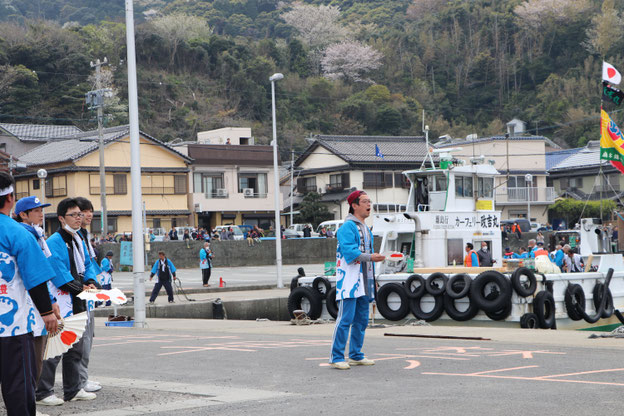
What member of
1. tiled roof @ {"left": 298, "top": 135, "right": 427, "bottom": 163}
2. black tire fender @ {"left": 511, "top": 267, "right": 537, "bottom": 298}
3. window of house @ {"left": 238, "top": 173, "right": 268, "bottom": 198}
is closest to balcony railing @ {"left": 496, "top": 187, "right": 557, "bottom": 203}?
tiled roof @ {"left": 298, "top": 135, "right": 427, "bottom": 163}

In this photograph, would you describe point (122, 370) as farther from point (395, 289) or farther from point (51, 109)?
point (51, 109)

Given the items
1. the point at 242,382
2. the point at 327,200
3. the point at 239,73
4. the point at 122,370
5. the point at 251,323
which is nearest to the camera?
the point at 242,382

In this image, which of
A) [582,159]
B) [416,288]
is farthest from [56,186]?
[582,159]

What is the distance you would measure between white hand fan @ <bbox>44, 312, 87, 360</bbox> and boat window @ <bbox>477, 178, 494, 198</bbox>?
17.2m

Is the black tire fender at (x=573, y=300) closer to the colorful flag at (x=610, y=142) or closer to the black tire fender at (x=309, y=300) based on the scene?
the colorful flag at (x=610, y=142)

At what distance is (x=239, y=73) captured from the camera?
8188cm

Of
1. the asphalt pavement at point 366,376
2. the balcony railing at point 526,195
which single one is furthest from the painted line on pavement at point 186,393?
the balcony railing at point 526,195

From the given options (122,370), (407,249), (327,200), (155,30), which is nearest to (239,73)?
(155,30)

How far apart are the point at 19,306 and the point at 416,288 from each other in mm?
14145

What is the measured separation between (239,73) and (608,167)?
3609 cm

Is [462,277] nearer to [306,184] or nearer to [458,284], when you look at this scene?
[458,284]

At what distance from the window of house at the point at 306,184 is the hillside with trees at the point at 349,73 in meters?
8.93

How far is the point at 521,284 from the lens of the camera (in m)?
18.3

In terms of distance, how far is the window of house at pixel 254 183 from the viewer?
199 ft
